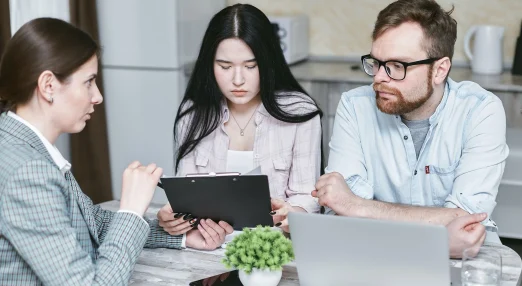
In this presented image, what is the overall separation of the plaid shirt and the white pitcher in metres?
1.71

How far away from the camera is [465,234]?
1818mm

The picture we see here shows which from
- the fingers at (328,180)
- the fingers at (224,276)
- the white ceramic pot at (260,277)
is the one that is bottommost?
the fingers at (224,276)

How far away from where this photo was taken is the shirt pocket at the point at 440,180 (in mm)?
2232

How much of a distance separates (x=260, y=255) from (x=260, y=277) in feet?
0.17

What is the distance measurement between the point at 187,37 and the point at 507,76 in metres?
1.68

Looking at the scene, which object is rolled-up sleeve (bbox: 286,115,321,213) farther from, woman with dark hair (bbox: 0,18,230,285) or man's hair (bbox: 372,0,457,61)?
woman with dark hair (bbox: 0,18,230,285)

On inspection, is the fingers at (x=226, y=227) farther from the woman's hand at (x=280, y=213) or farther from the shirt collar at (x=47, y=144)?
the shirt collar at (x=47, y=144)

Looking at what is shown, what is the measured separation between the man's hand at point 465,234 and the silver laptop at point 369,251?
33 cm

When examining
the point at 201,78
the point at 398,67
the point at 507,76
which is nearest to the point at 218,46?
the point at 201,78

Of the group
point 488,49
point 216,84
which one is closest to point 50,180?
point 216,84

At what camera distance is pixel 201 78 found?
2.52 m

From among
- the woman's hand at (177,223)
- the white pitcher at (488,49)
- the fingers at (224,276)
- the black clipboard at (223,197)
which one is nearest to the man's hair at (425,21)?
the black clipboard at (223,197)

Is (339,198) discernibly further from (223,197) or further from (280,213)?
(223,197)

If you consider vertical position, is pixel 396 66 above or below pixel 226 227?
above
